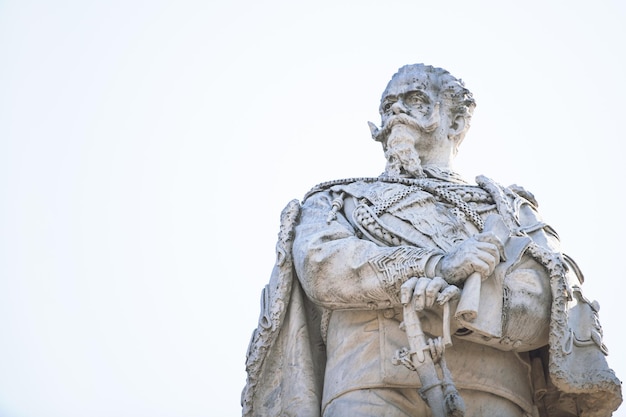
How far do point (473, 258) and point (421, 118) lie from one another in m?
2.31

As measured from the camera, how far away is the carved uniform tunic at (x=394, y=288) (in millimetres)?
8414

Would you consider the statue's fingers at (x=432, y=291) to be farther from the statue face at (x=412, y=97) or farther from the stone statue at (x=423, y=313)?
the statue face at (x=412, y=97)

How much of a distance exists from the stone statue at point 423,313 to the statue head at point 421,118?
0.36 metres

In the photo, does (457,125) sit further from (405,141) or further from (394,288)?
(394,288)

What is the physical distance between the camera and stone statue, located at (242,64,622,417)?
26.8 ft

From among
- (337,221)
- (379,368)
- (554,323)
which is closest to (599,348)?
(554,323)

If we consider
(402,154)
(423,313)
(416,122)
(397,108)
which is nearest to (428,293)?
(423,313)

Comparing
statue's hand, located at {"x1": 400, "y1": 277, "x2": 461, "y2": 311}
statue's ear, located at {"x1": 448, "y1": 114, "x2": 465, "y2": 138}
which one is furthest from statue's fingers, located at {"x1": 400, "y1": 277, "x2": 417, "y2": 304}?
statue's ear, located at {"x1": 448, "y1": 114, "x2": 465, "y2": 138}

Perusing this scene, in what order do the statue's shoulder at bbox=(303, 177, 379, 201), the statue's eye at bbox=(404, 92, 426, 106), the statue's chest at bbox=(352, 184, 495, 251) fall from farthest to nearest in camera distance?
the statue's eye at bbox=(404, 92, 426, 106) → the statue's shoulder at bbox=(303, 177, 379, 201) → the statue's chest at bbox=(352, 184, 495, 251)

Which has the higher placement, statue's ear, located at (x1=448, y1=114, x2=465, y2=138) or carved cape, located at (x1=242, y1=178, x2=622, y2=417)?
statue's ear, located at (x1=448, y1=114, x2=465, y2=138)

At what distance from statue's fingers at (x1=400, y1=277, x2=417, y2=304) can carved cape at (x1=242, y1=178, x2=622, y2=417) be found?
1066mm

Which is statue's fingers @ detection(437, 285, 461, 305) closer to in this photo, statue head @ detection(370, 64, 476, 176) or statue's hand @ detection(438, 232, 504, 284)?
statue's hand @ detection(438, 232, 504, 284)

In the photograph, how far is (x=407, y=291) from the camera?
8133 mm

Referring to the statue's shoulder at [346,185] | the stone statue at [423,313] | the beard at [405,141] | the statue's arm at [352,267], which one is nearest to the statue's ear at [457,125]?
the beard at [405,141]
